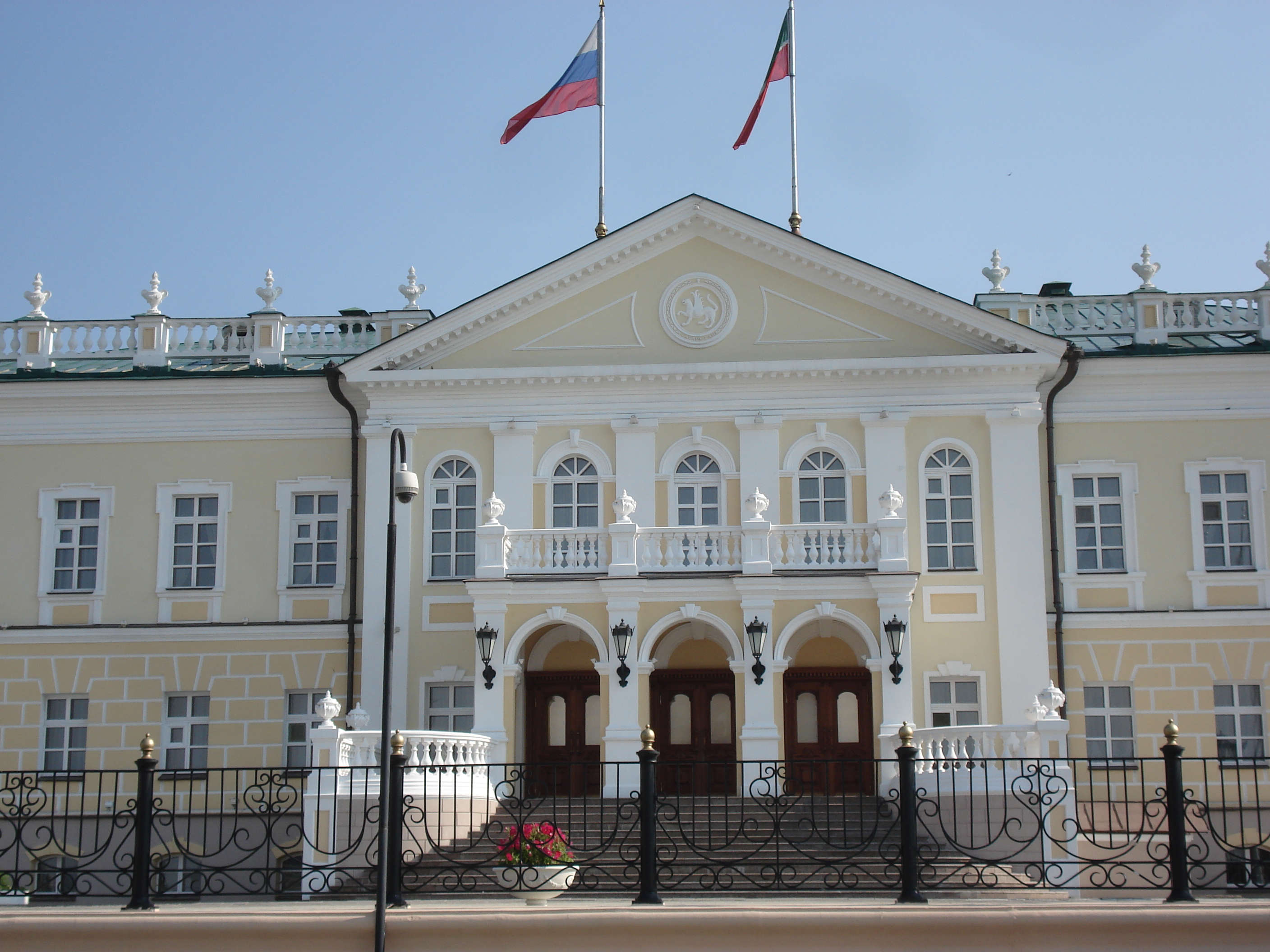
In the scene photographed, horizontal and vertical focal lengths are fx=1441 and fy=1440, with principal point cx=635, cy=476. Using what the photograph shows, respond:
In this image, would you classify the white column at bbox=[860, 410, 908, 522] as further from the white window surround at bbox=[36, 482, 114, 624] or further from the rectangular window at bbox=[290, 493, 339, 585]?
the white window surround at bbox=[36, 482, 114, 624]

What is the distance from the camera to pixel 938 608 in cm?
2338

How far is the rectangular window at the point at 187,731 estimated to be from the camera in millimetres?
24625

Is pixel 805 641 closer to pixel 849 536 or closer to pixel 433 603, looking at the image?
pixel 849 536

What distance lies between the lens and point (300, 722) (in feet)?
81.0

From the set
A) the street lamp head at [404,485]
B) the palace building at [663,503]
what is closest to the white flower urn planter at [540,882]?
the street lamp head at [404,485]


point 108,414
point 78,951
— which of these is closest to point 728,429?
point 108,414

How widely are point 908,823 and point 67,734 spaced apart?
57.5 feet

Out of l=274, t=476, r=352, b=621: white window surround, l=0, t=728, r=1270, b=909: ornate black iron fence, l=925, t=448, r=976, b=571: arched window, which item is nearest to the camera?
l=0, t=728, r=1270, b=909: ornate black iron fence

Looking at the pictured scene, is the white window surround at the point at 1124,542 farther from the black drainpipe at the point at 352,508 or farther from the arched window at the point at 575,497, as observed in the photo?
the black drainpipe at the point at 352,508

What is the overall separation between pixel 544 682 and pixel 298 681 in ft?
13.9

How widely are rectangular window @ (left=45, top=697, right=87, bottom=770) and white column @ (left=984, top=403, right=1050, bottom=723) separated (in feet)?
50.8

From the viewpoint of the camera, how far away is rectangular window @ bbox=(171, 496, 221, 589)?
82.9 feet

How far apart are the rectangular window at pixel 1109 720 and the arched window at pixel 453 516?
10.5m

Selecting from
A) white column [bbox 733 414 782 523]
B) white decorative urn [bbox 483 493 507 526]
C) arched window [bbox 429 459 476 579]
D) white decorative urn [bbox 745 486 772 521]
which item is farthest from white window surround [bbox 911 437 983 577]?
arched window [bbox 429 459 476 579]
